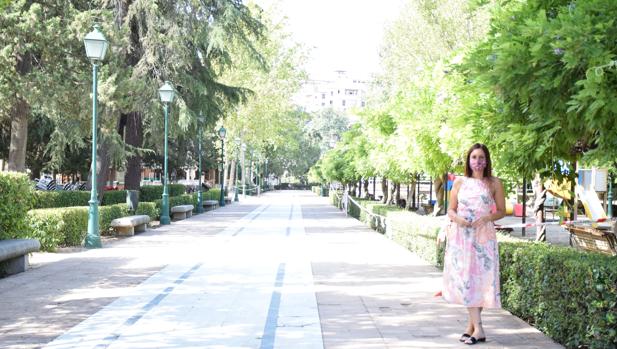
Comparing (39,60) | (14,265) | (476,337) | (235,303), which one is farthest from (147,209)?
(476,337)

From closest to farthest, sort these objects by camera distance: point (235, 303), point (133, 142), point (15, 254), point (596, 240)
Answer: point (235, 303) < point (15, 254) < point (596, 240) < point (133, 142)

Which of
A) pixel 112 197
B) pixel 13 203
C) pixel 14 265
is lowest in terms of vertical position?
pixel 14 265

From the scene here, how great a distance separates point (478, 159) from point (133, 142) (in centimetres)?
2289

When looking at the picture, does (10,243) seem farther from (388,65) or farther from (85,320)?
(388,65)

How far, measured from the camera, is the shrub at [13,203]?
34.5 ft

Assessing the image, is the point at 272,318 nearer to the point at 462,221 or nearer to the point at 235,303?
the point at 235,303

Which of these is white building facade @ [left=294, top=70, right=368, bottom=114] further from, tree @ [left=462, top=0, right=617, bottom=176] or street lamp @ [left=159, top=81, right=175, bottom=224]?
tree @ [left=462, top=0, right=617, bottom=176]

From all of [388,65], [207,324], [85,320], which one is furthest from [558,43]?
[388,65]

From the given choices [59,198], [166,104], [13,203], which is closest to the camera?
[13,203]

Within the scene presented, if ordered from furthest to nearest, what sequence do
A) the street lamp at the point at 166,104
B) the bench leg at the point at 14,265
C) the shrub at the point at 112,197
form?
the shrub at the point at 112,197
the street lamp at the point at 166,104
the bench leg at the point at 14,265

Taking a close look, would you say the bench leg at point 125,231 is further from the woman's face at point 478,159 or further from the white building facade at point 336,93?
A: the white building facade at point 336,93

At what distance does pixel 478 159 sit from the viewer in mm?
5992

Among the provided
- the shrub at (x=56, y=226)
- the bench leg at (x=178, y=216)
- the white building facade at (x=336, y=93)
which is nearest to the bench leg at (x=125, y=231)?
the shrub at (x=56, y=226)

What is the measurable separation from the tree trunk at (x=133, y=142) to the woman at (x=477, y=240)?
21719mm
